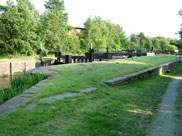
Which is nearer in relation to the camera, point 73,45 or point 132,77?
point 132,77

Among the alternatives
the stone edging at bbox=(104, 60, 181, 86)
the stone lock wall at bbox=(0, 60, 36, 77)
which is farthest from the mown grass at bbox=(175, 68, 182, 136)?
the stone lock wall at bbox=(0, 60, 36, 77)

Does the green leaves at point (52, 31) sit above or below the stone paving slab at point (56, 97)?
above

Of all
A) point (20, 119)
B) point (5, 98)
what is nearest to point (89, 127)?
point (20, 119)

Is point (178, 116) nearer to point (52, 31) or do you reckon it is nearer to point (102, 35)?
point (52, 31)

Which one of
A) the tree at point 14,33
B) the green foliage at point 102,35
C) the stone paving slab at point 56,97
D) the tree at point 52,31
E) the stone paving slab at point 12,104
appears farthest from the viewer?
the green foliage at point 102,35

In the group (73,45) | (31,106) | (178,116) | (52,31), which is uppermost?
(52,31)

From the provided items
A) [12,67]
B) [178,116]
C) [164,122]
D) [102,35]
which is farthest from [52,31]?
[164,122]

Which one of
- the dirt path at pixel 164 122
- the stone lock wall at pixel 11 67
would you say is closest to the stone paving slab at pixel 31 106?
the dirt path at pixel 164 122

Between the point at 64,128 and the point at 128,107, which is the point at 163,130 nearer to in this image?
the point at 128,107

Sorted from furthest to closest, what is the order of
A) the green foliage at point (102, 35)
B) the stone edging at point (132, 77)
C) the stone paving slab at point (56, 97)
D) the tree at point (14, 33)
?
the green foliage at point (102, 35) < the tree at point (14, 33) < the stone edging at point (132, 77) < the stone paving slab at point (56, 97)

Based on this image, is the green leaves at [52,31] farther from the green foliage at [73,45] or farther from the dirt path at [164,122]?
the dirt path at [164,122]

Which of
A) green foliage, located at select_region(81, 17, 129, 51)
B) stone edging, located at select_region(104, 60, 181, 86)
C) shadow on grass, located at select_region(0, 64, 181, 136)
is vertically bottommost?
shadow on grass, located at select_region(0, 64, 181, 136)

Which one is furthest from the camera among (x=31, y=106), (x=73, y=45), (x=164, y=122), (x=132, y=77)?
(x=73, y=45)

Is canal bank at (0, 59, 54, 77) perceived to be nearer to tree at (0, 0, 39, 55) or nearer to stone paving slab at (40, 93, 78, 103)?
stone paving slab at (40, 93, 78, 103)
